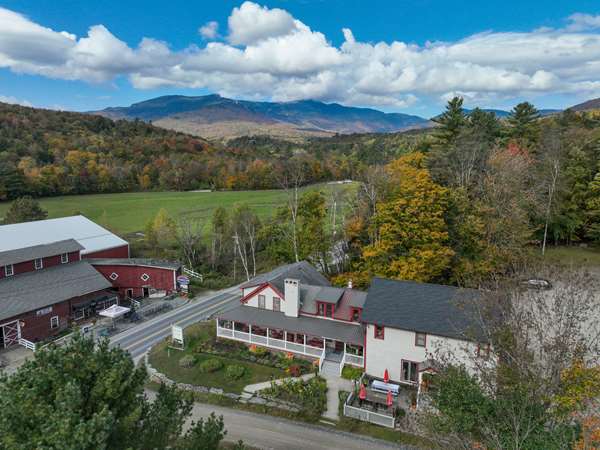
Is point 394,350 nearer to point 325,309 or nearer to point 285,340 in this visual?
point 325,309

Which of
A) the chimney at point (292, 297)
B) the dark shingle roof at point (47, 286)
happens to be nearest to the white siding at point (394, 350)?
the chimney at point (292, 297)

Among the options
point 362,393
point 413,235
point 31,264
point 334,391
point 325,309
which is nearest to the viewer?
point 362,393

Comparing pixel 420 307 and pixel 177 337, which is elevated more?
pixel 420 307

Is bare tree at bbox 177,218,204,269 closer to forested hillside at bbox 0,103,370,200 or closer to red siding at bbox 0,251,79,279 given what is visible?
red siding at bbox 0,251,79,279

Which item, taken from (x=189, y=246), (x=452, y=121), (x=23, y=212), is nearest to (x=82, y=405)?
(x=189, y=246)

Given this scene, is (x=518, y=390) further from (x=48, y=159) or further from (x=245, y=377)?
(x=48, y=159)

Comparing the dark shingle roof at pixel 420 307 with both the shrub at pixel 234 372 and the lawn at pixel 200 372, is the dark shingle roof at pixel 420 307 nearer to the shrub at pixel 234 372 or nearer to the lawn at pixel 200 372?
the lawn at pixel 200 372
